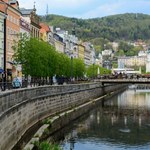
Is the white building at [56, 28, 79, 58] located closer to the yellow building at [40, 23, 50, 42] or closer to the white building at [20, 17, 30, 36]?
the yellow building at [40, 23, 50, 42]

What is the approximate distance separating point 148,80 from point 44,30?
115 ft

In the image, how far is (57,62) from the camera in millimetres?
85812

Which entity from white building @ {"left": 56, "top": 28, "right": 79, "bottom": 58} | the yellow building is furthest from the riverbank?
white building @ {"left": 56, "top": 28, "right": 79, "bottom": 58}

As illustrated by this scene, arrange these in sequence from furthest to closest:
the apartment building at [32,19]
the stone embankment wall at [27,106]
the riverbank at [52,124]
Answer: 1. the apartment building at [32,19]
2. the riverbank at [52,124]
3. the stone embankment wall at [27,106]

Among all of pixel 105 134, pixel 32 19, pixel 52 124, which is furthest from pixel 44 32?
pixel 52 124

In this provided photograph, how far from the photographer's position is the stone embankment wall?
28.3m

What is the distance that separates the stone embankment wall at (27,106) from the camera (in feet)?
93.0

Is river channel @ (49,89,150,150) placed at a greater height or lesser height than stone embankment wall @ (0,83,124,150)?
lesser

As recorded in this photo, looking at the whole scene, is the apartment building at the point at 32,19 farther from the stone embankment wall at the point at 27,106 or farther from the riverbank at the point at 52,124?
the riverbank at the point at 52,124

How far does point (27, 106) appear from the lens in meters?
38.1

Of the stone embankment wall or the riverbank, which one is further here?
the riverbank

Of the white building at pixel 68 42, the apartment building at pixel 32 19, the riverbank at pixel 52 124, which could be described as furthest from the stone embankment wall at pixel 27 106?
the white building at pixel 68 42

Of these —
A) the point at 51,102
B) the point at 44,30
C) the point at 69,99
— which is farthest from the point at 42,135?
the point at 44,30

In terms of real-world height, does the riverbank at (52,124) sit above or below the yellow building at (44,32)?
below
